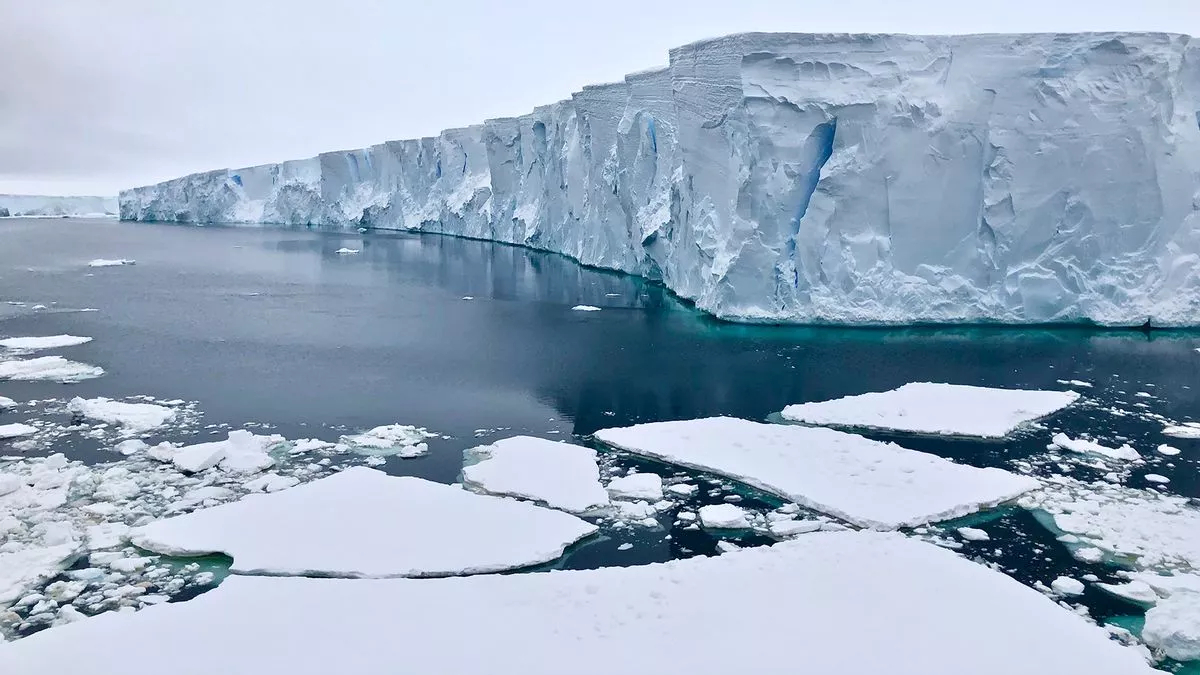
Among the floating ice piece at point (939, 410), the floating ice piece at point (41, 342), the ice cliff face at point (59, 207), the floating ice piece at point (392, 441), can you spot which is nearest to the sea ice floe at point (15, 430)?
the floating ice piece at point (392, 441)

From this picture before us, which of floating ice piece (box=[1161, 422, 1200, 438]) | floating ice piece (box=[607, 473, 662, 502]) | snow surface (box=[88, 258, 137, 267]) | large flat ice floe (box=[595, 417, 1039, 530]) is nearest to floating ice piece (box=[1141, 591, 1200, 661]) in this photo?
large flat ice floe (box=[595, 417, 1039, 530])

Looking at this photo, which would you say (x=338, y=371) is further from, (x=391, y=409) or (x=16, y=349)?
(x=16, y=349)

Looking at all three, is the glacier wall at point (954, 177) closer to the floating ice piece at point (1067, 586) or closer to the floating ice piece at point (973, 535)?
the floating ice piece at point (973, 535)

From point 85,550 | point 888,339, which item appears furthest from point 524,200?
point 85,550

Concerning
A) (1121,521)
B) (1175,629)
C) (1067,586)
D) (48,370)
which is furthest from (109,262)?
(1175,629)

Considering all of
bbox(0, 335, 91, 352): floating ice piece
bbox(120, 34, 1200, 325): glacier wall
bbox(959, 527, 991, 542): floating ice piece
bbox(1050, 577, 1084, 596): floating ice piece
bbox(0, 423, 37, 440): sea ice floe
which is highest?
bbox(120, 34, 1200, 325): glacier wall

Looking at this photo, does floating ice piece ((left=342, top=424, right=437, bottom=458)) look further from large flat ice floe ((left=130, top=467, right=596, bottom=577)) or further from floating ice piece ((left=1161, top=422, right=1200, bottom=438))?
floating ice piece ((left=1161, top=422, right=1200, bottom=438))
